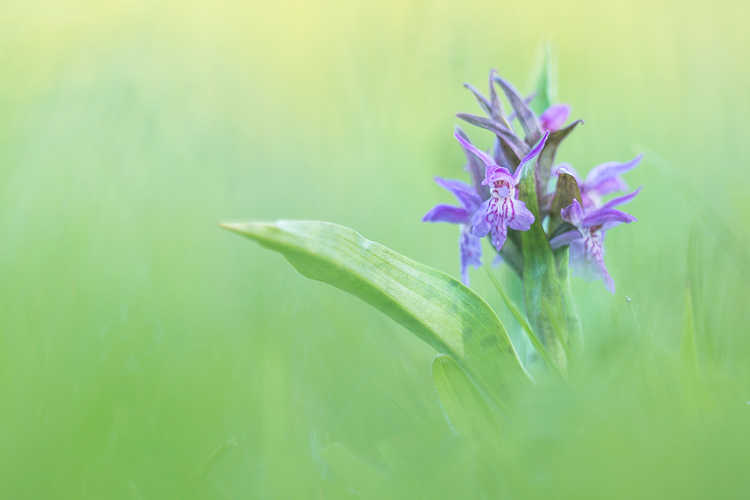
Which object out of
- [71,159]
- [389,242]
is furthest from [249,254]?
[71,159]

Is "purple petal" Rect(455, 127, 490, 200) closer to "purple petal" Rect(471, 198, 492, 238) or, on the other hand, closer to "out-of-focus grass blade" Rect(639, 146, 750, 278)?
"purple petal" Rect(471, 198, 492, 238)

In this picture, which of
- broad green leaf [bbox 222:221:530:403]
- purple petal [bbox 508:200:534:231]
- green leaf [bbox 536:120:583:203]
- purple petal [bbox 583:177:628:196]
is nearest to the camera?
broad green leaf [bbox 222:221:530:403]

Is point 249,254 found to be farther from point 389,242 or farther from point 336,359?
point 336,359

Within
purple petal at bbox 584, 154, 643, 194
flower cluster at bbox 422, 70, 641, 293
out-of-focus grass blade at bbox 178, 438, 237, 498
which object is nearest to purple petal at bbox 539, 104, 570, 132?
flower cluster at bbox 422, 70, 641, 293

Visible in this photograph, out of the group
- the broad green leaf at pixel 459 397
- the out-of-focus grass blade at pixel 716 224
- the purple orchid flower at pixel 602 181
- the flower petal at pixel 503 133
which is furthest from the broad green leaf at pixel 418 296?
the out-of-focus grass blade at pixel 716 224

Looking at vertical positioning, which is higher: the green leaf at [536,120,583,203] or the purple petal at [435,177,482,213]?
the green leaf at [536,120,583,203]

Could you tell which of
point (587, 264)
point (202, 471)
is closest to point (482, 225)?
point (587, 264)

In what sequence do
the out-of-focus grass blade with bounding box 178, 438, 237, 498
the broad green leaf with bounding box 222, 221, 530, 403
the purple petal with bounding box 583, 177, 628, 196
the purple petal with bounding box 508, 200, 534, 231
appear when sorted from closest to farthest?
the out-of-focus grass blade with bounding box 178, 438, 237, 498 → the broad green leaf with bounding box 222, 221, 530, 403 → the purple petal with bounding box 508, 200, 534, 231 → the purple petal with bounding box 583, 177, 628, 196
